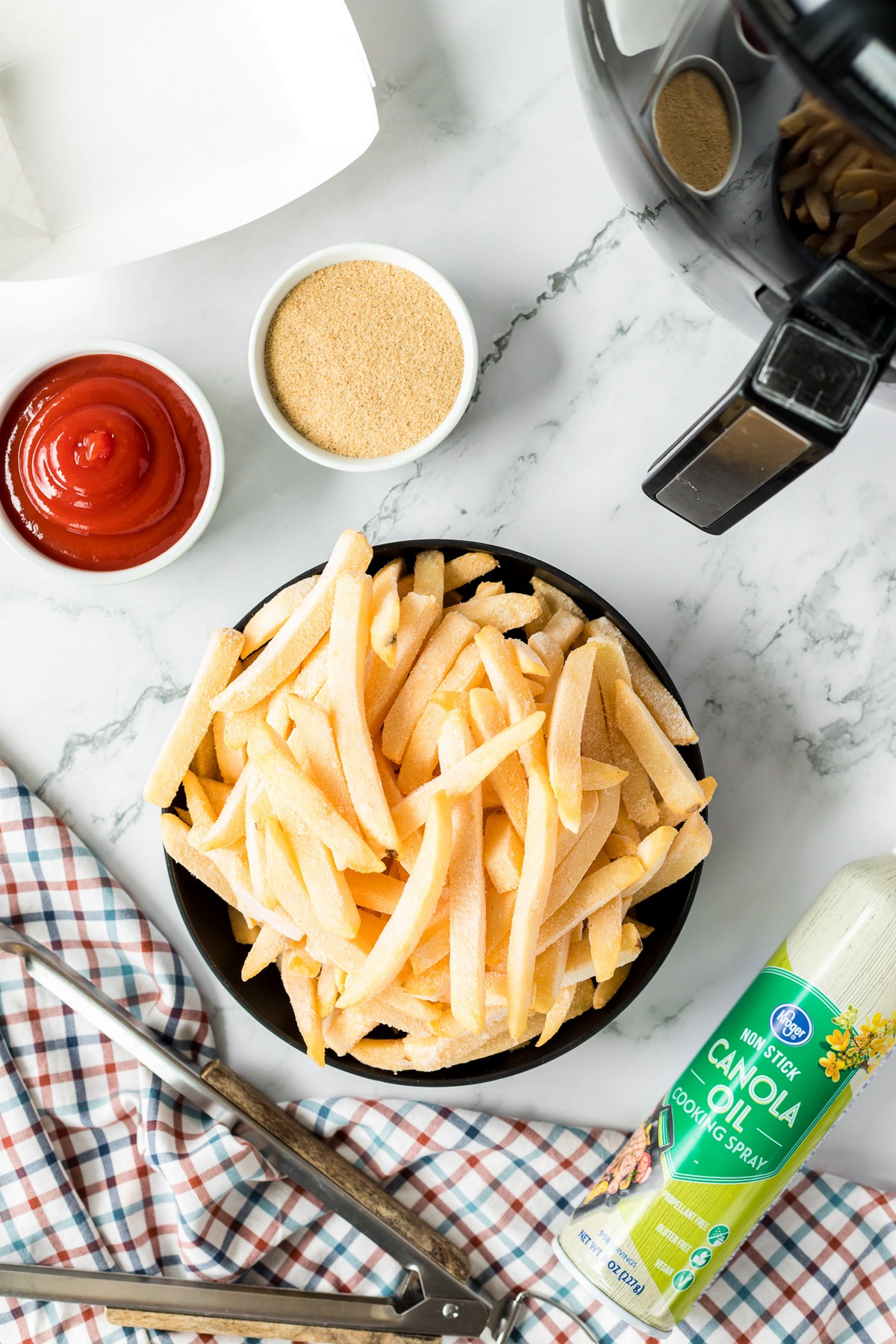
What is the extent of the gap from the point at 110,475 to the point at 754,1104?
1.01 m

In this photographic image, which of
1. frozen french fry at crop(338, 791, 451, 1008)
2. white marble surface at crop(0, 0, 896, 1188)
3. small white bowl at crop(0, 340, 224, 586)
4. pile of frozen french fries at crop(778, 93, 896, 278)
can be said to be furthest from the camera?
white marble surface at crop(0, 0, 896, 1188)

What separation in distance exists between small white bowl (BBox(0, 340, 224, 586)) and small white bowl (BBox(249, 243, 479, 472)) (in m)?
0.07

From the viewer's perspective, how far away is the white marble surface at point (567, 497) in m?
1.38

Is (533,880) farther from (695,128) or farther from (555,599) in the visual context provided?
(695,128)

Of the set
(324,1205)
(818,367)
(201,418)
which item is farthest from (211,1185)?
(818,367)

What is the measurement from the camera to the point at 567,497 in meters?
1.39

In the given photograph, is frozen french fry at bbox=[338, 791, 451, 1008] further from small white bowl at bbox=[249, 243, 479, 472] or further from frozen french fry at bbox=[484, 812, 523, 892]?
small white bowl at bbox=[249, 243, 479, 472]

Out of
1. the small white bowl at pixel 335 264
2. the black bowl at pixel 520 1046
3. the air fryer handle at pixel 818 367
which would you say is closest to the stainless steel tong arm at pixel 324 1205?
the black bowl at pixel 520 1046

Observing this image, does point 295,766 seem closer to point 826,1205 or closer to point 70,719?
point 70,719

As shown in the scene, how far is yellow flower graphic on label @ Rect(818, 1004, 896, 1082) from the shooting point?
114cm

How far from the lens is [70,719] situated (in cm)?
142

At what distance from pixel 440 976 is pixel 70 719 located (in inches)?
25.7

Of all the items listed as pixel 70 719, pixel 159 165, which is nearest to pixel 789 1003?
pixel 70 719

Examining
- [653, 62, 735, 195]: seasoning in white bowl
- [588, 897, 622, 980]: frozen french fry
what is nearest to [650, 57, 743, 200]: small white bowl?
[653, 62, 735, 195]: seasoning in white bowl
